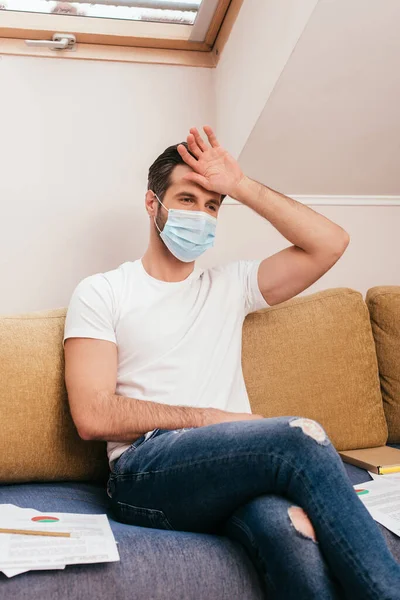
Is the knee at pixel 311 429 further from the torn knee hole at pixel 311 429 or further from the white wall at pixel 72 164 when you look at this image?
the white wall at pixel 72 164

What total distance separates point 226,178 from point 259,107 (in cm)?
47

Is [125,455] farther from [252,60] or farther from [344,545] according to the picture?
[252,60]

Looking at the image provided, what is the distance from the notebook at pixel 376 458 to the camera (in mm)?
1665

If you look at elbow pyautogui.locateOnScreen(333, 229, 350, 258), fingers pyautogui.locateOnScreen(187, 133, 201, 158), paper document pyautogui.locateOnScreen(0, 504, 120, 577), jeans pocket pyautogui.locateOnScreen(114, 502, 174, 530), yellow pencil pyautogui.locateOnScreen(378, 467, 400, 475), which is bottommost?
yellow pencil pyautogui.locateOnScreen(378, 467, 400, 475)

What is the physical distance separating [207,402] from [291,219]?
545 millimetres

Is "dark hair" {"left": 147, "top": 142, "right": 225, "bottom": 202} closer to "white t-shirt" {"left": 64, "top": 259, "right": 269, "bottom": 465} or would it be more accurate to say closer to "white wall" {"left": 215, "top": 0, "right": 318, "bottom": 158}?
"white t-shirt" {"left": 64, "top": 259, "right": 269, "bottom": 465}

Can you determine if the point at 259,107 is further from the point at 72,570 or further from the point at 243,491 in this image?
the point at 72,570

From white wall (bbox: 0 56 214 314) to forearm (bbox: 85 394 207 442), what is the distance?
800mm

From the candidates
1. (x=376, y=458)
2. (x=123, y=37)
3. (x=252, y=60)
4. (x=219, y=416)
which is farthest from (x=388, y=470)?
(x=123, y=37)

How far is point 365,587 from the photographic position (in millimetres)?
1050

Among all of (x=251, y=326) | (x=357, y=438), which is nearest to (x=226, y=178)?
(x=251, y=326)

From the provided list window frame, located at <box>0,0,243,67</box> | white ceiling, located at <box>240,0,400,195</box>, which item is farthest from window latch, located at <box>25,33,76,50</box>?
white ceiling, located at <box>240,0,400,195</box>

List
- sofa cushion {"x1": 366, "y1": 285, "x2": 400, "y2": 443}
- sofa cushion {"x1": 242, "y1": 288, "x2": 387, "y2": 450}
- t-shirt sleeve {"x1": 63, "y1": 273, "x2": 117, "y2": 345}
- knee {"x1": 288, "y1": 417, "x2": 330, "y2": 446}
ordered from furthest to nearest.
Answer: sofa cushion {"x1": 366, "y1": 285, "x2": 400, "y2": 443}, sofa cushion {"x1": 242, "y1": 288, "x2": 387, "y2": 450}, t-shirt sleeve {"x1": 63, "y1": 273, "x2": 117, "y2": 345}, knee {"x1": 288, "y1": 417, "x2": 330, "y2": 446}

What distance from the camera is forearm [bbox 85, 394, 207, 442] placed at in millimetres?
1440
